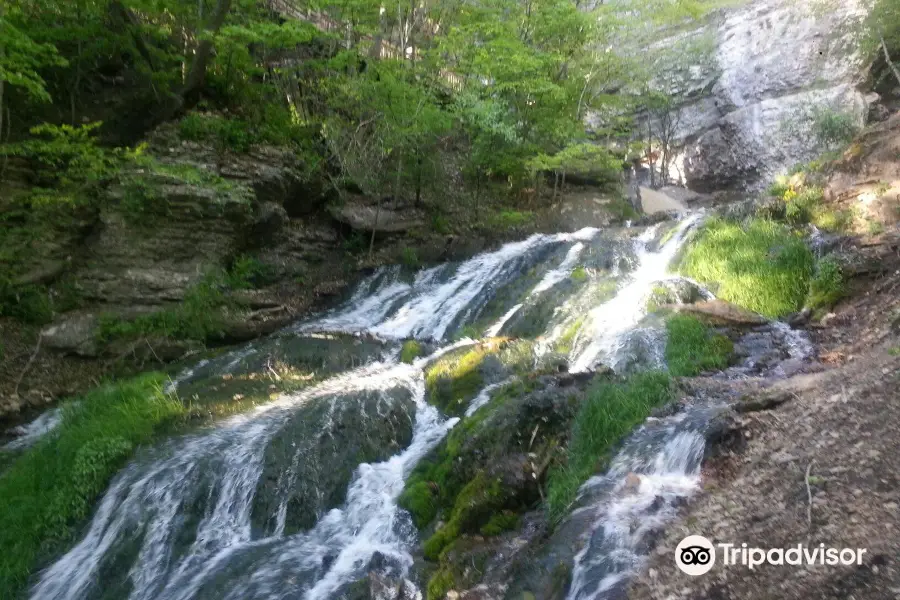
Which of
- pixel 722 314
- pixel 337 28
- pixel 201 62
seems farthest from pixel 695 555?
pixel 337 28

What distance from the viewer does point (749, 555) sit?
3.12 metres

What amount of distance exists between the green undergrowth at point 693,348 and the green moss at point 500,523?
2.65 meters

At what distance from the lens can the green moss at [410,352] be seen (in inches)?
354

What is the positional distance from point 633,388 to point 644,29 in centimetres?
1495

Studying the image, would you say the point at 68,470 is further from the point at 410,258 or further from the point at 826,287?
the point at 826,287

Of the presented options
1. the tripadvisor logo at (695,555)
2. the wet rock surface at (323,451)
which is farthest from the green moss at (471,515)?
the tripadvisor logo at (695,555)

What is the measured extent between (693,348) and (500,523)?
3.40 meters

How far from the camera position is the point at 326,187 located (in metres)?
14.4

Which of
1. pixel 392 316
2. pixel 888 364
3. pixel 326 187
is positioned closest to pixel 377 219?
pixel 326 187

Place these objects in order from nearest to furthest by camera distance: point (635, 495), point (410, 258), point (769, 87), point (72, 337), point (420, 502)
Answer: point (635, 495), point (420, 502), point (72, 337), point (410, 258), point (769, 87)

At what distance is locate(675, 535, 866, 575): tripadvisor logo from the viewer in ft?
9.27

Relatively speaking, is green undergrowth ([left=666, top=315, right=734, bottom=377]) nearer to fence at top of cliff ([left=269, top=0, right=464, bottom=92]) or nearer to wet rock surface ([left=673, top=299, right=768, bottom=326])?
wet rock surface ([left=673, top=299, right=768, bottom=326])

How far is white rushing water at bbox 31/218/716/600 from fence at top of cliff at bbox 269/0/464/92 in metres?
10.4

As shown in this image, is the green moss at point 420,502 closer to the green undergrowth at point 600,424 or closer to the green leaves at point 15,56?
the green undergrowth at point 600,424
